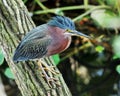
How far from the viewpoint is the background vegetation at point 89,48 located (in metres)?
2.43

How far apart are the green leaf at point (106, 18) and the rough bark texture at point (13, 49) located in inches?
37.3

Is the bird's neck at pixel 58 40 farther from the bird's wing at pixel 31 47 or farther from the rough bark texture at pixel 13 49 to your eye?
the rough bark texture at pixel 13 49

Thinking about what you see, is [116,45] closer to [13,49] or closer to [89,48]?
[89,48]

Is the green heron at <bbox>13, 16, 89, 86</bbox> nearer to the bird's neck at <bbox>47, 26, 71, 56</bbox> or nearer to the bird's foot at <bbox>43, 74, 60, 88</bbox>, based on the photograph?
the bird's neck at <bbox>47, 26, 71, 56</bbox>

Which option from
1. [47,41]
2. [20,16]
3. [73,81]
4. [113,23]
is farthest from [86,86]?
[47,41]

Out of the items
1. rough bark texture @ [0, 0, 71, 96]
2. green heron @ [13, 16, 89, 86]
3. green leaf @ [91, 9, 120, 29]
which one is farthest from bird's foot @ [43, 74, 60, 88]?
green leaf @ [91, 9, 120, 29]

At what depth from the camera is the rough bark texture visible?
1336 millimetres

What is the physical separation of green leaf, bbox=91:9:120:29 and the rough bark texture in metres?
0.95

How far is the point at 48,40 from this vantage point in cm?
121

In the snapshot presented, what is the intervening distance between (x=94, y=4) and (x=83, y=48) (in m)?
0.28

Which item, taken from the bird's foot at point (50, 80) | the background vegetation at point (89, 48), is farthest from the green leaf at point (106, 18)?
the bird's foot at point (50, 80)

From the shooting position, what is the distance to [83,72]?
2.75 m

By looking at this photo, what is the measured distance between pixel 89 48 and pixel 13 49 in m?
1.32

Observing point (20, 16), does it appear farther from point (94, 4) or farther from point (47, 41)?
point (94, 4)
